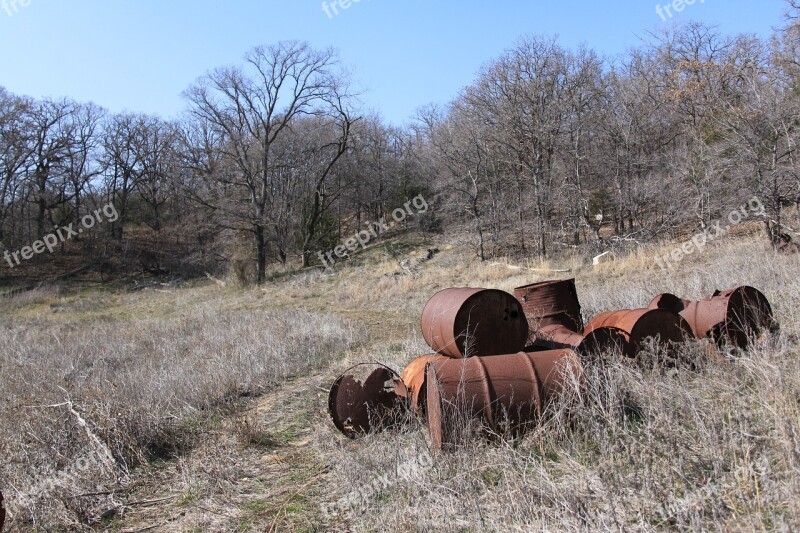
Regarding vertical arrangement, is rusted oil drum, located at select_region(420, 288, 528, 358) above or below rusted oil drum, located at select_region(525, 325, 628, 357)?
above

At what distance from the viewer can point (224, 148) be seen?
31.0m

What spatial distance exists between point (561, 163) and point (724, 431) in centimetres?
2061

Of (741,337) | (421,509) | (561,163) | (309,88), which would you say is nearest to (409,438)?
(421,509)

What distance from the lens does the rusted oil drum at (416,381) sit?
4570mm

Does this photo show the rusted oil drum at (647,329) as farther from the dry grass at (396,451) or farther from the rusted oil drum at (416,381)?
the rusted oil drum at (416,381)

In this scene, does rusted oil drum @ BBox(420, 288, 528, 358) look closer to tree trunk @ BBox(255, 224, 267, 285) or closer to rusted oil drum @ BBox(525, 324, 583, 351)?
rusted oil drum @ BBox(525, 324, 583, 351)

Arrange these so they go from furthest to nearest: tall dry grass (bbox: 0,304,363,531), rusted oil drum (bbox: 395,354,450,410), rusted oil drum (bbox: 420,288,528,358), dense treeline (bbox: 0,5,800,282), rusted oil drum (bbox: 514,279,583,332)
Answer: dense treeline (bbox: 0,5,800,282), rusted oil drum (bbox: 514,279,583,332), rusted oil drum (bbox: 420,288,528,358), rusted oil drum (bbox: 395,354,450,410), tall dry grass (bbox: 0,304,363,531)

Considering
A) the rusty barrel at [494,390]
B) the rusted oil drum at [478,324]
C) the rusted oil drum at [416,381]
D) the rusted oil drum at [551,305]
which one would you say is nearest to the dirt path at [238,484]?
the rusted oil drum at [416,381]

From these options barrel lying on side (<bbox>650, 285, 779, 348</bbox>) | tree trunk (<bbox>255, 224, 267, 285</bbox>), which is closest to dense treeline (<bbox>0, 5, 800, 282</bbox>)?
tree trunk (<bbox>255, 224, 267, 285</bbox>)

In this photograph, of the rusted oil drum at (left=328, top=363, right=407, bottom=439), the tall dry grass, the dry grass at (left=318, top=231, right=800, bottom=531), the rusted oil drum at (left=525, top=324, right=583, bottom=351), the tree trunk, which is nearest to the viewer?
the dry grass at (left=318, top=231, right=800, bottom=531)

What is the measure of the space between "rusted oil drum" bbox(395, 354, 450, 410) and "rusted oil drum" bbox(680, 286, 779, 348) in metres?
2.70

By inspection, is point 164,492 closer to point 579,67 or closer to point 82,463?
point 82,463

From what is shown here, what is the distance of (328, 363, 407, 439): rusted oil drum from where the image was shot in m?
4.74

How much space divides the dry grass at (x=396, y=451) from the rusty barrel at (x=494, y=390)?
160mm
